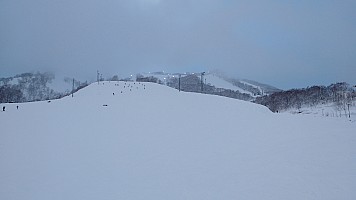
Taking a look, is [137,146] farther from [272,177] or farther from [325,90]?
[325,90]

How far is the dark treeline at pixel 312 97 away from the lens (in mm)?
96238

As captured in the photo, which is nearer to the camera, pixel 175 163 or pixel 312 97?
pixel 175 163

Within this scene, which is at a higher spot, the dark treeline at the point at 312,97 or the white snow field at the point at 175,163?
the dark treeline at the point at 312,97

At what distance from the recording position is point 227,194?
864 cm

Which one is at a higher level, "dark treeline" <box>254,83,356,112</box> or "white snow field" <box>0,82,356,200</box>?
"dark treeline" <box>254,83,356,112</box>

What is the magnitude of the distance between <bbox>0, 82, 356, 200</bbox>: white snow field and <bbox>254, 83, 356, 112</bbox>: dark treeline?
8401cm

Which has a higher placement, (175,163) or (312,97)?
(312,97)

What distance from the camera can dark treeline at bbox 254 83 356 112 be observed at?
96.2m

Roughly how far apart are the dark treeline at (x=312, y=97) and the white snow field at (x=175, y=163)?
8401 cm

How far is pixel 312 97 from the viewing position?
106 meters

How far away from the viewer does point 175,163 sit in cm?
1202

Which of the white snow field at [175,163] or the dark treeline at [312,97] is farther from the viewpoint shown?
the dark treeline at [312,97]

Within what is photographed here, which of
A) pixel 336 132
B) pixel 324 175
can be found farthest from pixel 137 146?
pixel 336 132

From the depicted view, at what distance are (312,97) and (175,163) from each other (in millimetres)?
109041
